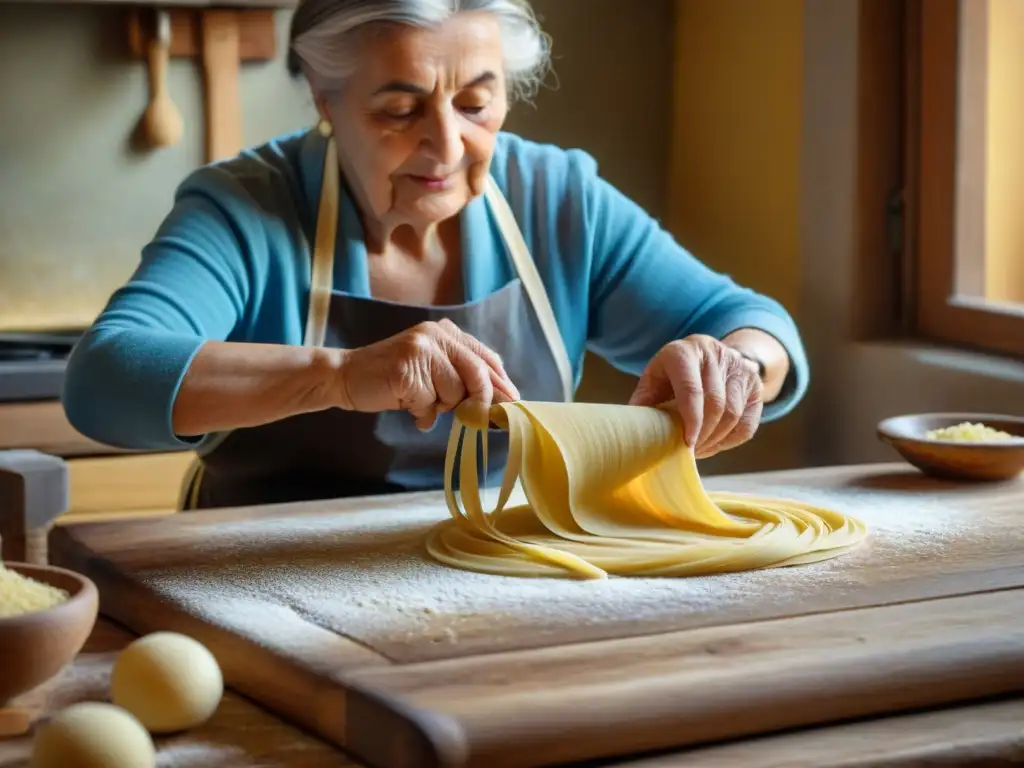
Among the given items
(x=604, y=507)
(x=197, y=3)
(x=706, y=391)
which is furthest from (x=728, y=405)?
(x=197, y=3)

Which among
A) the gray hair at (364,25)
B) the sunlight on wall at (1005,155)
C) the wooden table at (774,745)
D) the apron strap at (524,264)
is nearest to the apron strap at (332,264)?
the apron strap at (524,264)

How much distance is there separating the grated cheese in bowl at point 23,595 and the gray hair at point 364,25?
2.79ft

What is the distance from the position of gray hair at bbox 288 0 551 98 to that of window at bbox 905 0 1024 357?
0.89 m

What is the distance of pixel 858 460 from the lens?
8.05 feet

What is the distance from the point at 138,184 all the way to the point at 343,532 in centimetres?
164

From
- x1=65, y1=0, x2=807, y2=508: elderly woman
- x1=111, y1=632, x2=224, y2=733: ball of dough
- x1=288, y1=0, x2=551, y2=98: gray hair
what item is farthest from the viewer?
x1=288, y1=0, x2=551, y2=98: gray hair

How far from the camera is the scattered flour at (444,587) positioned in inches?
41.6

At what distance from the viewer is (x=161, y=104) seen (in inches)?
110

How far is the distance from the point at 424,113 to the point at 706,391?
461mm

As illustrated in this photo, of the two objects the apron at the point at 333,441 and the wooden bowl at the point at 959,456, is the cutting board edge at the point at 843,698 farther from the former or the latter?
the apron at the point at 333,441

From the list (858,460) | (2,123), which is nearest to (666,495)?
(858,460)

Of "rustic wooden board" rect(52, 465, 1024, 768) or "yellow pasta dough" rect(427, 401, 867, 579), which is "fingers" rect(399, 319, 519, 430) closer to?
"yellow pasta dough" rect(427, 401, 867, 579)

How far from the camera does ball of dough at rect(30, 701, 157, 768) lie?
0.80 m

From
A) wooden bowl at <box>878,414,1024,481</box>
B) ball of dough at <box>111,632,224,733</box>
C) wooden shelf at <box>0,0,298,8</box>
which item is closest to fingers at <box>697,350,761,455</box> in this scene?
wooden bowl at <box>878,414,1024,481</box>
